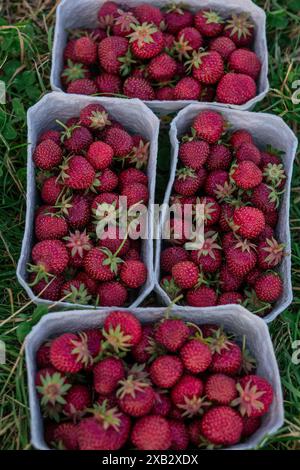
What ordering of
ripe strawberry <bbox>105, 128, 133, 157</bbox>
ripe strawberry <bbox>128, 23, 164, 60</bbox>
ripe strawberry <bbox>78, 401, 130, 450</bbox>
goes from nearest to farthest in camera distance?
1. ripe strawberry <bbox>78, 401, 130, 450</bbox>
2. ripe strawberry <bbox>105, 128, 133, 157</bbox>
3. ripe strawberry <bbox>128, 23, 164, 60</bbox>

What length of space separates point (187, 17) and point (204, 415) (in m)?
1.24

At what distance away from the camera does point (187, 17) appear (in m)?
1.96

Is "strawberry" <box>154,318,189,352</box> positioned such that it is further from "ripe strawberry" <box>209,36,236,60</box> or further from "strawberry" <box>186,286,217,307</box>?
"ripe strawberry" <box>209,36,236,60</box>

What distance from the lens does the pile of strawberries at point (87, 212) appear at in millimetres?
1592

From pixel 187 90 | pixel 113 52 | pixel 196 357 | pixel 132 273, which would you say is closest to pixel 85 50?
pixel 113 52

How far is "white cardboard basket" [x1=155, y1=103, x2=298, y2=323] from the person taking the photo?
1.67 m

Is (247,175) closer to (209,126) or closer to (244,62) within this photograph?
(209,126)

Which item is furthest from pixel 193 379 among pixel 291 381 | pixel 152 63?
pixel 152 63

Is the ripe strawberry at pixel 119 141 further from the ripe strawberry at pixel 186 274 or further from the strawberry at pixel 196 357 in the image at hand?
the strawberry at pixel 196 357

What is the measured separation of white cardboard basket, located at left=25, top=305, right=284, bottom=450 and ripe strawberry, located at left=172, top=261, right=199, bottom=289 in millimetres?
87

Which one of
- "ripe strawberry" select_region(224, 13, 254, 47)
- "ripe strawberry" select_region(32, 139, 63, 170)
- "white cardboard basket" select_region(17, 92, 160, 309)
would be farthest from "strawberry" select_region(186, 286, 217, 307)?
"ripe strawberry" select_region(224, 13, 254, 47)

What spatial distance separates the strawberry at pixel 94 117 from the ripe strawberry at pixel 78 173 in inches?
4.9

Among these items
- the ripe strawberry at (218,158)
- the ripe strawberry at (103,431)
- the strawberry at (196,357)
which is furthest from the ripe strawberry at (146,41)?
the ripe strawberry at (103,431)
